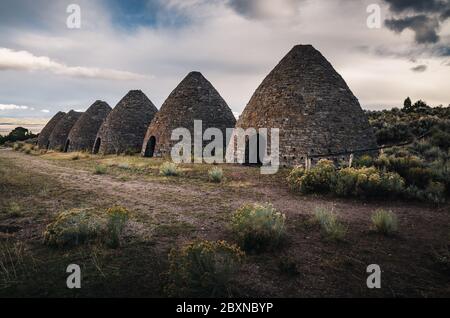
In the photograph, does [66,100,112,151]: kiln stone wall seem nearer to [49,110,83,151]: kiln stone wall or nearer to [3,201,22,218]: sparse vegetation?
[49,110,83,151]: kiln stone wall

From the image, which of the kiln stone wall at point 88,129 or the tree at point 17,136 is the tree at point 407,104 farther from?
the tree at point 17,136

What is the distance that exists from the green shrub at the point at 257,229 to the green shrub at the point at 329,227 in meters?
0.79

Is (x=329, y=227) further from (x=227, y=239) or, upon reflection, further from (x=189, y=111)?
(x=189, y=111)

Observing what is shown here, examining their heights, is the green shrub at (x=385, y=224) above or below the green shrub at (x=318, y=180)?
below

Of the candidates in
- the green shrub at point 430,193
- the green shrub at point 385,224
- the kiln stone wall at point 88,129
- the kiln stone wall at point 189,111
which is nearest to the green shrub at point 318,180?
the green shrub at point 430,193

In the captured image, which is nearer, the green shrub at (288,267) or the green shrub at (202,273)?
the green shrub at (202,273)

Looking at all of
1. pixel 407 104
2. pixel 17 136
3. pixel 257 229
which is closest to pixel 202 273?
pixel 257 229

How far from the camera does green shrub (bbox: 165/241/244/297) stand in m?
3.61

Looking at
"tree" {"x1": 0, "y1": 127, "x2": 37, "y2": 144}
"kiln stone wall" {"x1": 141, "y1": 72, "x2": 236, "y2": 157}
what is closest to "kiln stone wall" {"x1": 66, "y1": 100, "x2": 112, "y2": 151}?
"kiln stone wall" {"x1": 141, "y1": 72, "x2": 236, "y2": 157}

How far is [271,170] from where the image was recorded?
13141 mm

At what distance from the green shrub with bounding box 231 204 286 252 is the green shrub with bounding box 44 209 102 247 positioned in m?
2.40

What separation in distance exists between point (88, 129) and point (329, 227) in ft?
91.0

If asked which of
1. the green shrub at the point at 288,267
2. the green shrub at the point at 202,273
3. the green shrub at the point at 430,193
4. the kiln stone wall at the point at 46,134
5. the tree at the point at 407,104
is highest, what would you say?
the tree at the point at 407,104

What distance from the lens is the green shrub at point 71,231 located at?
509 centimetres
